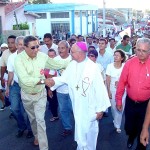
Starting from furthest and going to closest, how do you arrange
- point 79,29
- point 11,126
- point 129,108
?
1. point 79,29
2. point 11,126
3. point 129,108

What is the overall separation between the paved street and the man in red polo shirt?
22.3 inches

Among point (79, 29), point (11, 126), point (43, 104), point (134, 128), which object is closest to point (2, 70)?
point (11, 126)

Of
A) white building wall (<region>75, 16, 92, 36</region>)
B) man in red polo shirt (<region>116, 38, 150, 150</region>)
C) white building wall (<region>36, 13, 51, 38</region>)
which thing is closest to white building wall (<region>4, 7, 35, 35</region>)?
white building wall (<region>36, 13, 51, 38</region>)

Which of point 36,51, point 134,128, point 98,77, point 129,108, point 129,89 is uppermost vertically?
point 36,51

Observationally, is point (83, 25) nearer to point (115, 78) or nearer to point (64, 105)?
point (115, 78)

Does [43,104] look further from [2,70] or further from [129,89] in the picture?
[2,70]

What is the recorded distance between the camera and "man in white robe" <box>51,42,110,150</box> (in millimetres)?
4441

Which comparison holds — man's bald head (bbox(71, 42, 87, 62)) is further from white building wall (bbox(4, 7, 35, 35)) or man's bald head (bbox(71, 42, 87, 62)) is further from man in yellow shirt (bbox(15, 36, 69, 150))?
white building wall (bbox(4, 7, 35, 35))

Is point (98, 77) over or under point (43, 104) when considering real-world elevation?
over

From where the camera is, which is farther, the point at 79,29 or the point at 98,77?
the point at 79,29

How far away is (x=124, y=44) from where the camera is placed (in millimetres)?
9555

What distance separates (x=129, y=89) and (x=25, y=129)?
8.03 feet

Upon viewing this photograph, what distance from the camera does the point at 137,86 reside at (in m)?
4.87

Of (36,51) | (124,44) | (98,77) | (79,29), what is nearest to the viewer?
(98,77)
